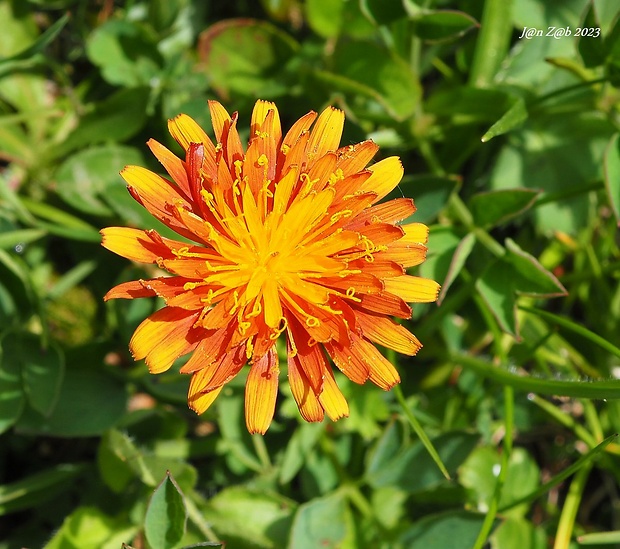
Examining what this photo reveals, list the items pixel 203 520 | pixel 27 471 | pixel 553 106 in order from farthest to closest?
pixel 27 471
pixel 553 106
pixel 203 520

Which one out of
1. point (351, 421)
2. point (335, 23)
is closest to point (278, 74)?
point (335, 23)

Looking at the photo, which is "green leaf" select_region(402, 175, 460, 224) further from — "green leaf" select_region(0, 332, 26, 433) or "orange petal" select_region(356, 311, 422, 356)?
"green leaf" select_region(0, 332, 26, 433)

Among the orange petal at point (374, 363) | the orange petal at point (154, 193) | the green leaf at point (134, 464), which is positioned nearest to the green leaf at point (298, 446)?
the green leaf at point (134, 464)

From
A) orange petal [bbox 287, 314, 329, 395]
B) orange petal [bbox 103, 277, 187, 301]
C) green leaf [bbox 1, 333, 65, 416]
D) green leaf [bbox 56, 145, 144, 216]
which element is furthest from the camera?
green leaf [bbox 56, 145, 144, 216]

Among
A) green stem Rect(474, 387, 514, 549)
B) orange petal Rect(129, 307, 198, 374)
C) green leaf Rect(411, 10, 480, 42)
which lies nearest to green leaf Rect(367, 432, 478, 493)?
green stem Rect(474, 387, 514, 549)

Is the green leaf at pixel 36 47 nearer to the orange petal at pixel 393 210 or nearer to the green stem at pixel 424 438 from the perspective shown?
the orange petal at pixel 393 210

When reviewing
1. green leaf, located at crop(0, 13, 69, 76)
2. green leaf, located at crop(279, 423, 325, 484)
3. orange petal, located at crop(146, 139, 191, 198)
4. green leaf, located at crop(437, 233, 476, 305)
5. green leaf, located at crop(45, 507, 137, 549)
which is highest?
green leaf, located at crop(0, 13, 69, 76)

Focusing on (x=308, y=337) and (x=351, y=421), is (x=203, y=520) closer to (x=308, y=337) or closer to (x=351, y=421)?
(x=351, y=421)

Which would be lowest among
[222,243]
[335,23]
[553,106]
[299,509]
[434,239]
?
[299,509]
